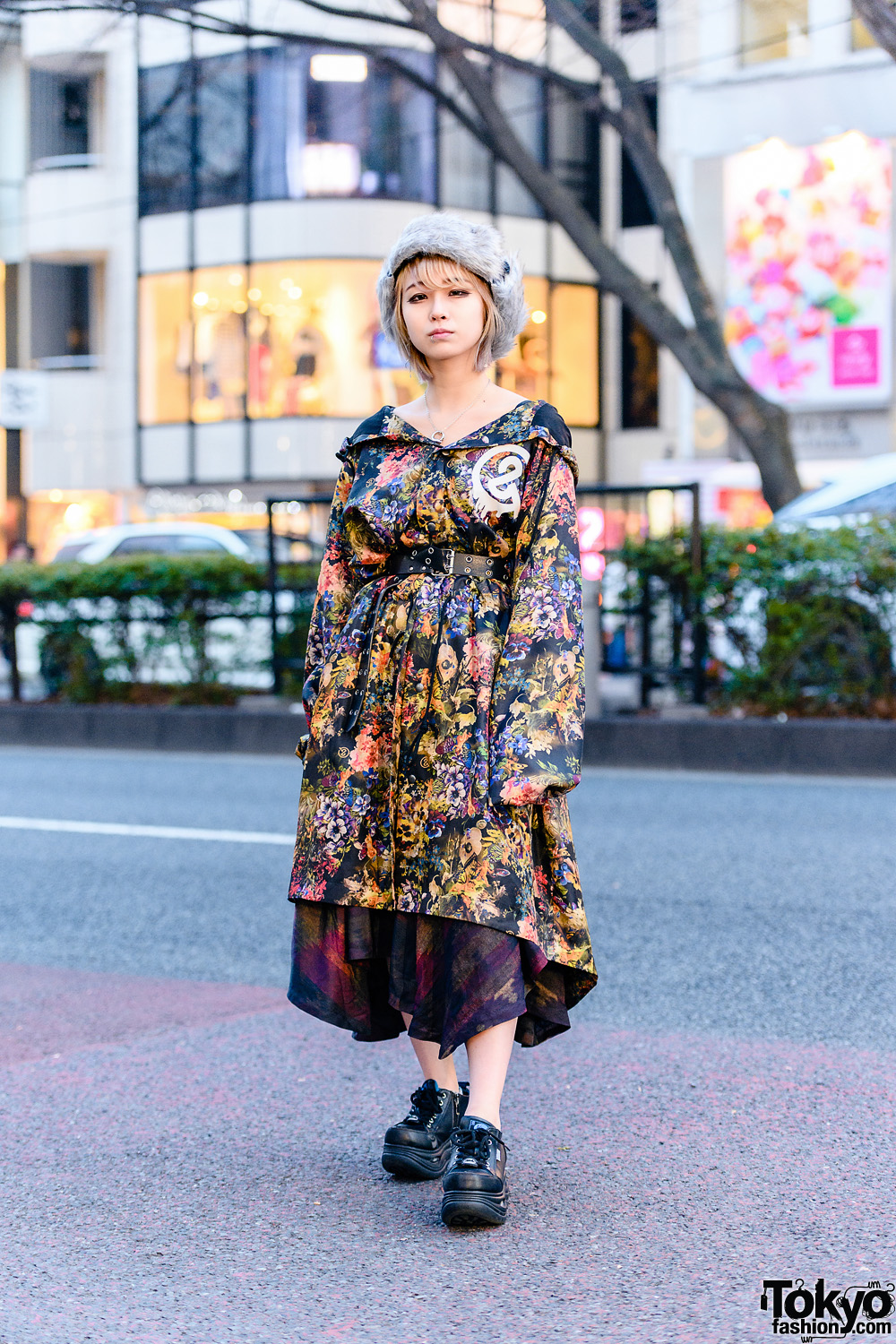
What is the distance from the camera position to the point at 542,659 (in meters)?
3.10

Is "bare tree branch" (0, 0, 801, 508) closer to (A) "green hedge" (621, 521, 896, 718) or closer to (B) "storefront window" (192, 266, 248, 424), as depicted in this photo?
(A) "green hedge" (621, 521, 896, 718)

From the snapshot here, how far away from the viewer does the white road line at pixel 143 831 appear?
8156 millimetres

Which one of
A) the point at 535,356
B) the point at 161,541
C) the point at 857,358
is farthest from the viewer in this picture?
the point at 535,356

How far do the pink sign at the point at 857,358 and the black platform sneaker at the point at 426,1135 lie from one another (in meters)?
22.5

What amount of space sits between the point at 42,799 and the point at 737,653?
5013 mm

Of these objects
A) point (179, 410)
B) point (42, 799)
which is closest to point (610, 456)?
point (179, 410)

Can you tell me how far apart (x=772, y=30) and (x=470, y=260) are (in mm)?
24174

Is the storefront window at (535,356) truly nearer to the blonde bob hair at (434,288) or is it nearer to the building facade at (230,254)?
the building facade at (230,254)

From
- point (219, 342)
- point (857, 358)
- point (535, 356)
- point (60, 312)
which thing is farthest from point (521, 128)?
point (60, 312)

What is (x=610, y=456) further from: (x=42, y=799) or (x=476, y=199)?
(x=42, y=799)

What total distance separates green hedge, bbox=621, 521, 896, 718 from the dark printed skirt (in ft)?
27.8

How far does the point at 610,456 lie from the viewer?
31.9 m

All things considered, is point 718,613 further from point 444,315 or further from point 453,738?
point 453,738

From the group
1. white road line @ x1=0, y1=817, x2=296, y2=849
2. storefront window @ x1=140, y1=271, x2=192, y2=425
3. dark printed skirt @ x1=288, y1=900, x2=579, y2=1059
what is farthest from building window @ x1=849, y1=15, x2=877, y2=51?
dark printed skirt @ x1=288, y1=900, x2=579, y2=1059
